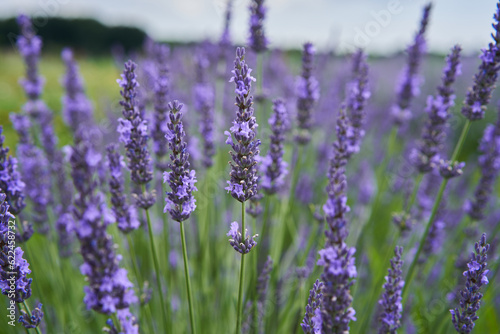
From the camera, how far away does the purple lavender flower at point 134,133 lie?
143 cm

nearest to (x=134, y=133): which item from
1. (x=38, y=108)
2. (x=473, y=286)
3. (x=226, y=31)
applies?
(x=473, y=286)

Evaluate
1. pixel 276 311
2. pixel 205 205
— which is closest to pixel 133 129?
pixel 205 205

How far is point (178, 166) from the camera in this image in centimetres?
134

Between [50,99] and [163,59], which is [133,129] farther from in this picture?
[50,99]

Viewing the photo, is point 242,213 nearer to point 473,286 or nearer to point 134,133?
point 134,133

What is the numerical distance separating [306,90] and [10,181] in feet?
5.94

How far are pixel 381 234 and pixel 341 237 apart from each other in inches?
133

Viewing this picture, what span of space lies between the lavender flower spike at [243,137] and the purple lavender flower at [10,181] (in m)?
0.99

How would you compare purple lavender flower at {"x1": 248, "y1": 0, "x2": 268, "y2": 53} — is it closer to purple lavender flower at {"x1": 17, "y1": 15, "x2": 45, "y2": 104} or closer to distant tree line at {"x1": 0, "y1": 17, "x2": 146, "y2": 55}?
purple lavender flower at {"x1": 17, "y1": 15, "x2": 45, "y2": 104}

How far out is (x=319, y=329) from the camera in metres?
1.26

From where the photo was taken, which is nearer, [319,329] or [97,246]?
[97,246]

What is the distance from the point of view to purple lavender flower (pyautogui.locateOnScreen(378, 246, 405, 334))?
136 centimetres

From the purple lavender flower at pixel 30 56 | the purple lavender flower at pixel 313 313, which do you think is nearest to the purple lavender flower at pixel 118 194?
the purple lavender flower at pixel 313 313

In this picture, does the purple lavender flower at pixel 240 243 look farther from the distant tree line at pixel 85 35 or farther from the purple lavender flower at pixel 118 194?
the distant tree line at pixel 85 35
